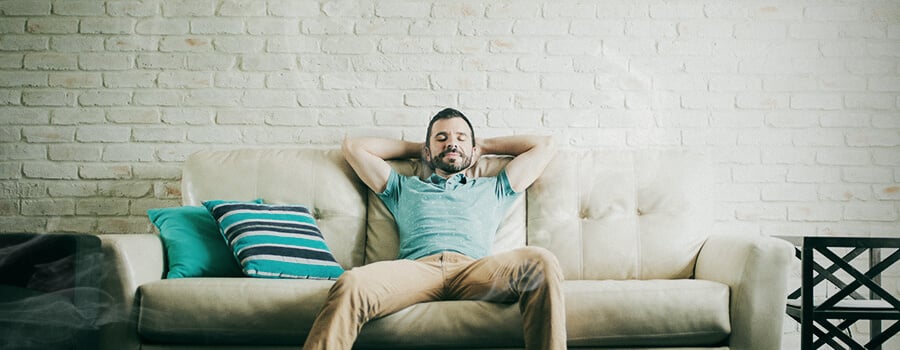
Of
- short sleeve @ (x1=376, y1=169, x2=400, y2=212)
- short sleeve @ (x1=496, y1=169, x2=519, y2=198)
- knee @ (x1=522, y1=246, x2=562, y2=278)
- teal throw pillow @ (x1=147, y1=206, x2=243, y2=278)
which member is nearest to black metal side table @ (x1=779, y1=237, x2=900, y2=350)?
knee @ (x1=522, y1=246, x2=562, y2=278)

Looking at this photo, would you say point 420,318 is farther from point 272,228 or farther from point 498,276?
point 272,228

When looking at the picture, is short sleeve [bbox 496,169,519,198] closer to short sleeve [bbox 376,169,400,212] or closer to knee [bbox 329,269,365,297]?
short sleeve [bbox 376,169,400,212]

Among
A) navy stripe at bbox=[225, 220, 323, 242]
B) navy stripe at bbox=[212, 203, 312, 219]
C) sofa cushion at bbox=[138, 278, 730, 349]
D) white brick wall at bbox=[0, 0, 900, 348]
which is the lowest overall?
sofa cushion at bbox=[138, 278, 730, 349]

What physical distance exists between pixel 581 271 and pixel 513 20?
1.08m

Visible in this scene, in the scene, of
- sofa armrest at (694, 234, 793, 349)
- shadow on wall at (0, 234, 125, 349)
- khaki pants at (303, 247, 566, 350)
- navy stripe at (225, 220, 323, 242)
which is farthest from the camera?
navy stripe at (225, 220, 323, 242)

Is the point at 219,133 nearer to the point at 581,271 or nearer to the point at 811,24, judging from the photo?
the point at 581,271

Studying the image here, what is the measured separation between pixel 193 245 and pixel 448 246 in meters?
0.81

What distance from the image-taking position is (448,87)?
2609 mm

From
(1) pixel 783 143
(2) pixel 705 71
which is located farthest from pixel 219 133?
(1) pixel 783 143

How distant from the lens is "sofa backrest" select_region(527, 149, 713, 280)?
7.18ft

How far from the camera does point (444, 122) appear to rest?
2260 mm

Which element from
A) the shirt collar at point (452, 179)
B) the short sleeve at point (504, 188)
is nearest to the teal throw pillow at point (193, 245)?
the shirt collar at point (452, 179)

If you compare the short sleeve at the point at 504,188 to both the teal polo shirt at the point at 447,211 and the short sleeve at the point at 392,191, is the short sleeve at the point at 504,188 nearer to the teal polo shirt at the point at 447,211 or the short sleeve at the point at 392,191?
the teal polo shirt at the point at 447,211

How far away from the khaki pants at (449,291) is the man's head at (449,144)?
449mm
